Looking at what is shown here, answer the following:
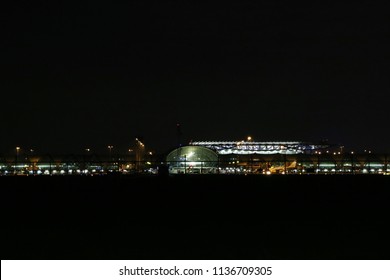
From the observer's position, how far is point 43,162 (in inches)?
2328

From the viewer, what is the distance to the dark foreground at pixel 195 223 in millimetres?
13211

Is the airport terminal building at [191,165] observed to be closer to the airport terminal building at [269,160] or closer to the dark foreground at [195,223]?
the airport terminal building at [269,160]

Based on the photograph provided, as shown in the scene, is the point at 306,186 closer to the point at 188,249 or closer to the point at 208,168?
the point at 188,249

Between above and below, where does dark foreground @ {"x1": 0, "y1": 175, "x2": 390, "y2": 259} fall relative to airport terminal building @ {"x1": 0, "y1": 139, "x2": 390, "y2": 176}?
below

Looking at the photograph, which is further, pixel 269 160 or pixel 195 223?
pixel 269 160

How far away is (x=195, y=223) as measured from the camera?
17.9 m

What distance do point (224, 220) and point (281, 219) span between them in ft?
6.12

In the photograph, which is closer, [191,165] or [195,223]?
[195,223]

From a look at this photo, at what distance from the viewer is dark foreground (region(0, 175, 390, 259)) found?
1321 cm

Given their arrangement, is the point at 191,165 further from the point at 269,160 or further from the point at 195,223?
the point at 195,223

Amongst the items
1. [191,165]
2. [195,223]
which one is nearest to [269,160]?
[191,165]

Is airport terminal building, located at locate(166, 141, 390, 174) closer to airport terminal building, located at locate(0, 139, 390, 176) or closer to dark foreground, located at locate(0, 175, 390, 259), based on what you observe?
airport terminal building, located at locate(0, 139, 390, 176)

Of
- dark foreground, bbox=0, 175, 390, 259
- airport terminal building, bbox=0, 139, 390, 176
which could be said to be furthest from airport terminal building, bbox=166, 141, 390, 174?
dark foreground, bbox=0, 175, 390, 259

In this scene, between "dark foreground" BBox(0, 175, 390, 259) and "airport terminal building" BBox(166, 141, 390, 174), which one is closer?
"dark foreground" BBox(0, 175, 390, 259)
